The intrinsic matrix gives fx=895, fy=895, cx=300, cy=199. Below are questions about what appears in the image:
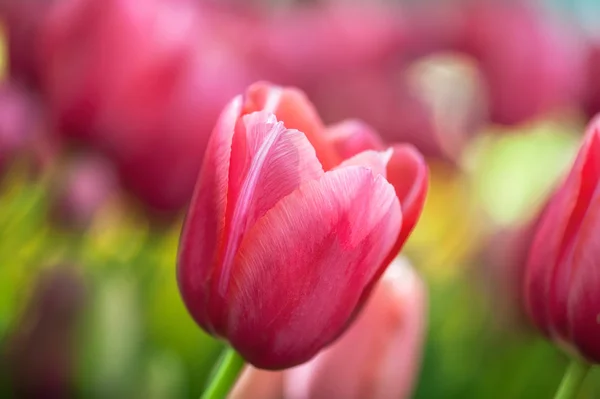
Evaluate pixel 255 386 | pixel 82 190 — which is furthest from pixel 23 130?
pixel 255 386

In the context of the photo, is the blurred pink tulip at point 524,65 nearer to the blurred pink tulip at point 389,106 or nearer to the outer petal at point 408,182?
the blurred pink tulip at point 389,106

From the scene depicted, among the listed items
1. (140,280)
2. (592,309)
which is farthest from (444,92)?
(592,309)

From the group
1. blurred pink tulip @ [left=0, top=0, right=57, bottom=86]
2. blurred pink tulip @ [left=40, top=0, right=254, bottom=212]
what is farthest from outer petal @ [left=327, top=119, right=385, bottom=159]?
blurred pink tulip @ [left=0, top=0, right=57, bottom=86]

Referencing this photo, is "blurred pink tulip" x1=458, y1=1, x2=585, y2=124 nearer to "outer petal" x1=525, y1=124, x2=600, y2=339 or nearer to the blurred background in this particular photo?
the blurred background

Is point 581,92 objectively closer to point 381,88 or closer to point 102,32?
point 381,88

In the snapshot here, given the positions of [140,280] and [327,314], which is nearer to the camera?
[327,314]

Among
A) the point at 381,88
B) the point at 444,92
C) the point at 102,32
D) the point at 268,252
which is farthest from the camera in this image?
the point at 444,92

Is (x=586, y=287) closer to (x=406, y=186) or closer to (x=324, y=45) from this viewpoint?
(x=406, y=186)

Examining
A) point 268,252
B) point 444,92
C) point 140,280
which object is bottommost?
point 444,92
